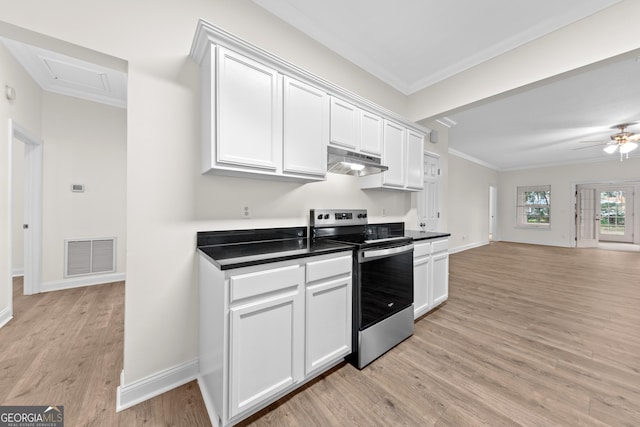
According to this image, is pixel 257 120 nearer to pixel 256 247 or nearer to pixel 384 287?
pixel 256 247

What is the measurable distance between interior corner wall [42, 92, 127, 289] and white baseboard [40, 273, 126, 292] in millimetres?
19

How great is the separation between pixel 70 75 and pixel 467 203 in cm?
915

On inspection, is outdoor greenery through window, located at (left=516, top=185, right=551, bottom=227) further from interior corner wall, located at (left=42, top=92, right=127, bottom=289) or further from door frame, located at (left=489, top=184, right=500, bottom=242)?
interior corner wall, located at (left=42, top=92, right=127, bottom=289)

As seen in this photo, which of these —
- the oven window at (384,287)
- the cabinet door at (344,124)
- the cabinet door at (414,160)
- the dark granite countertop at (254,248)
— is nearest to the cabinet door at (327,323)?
the oven window at (384,287)

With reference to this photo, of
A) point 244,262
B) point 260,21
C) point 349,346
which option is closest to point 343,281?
point 349,346

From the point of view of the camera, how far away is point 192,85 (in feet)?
5.84

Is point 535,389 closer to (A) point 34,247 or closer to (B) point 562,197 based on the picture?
(A) point 34,247

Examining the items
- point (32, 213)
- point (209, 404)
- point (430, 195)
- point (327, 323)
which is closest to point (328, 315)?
point (327, 323)

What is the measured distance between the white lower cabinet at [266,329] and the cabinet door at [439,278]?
1571 mm

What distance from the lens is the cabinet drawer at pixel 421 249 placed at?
2557mm

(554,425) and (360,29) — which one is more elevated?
(360,29)

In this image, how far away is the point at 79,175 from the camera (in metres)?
3.69

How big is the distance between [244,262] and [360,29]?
256cm

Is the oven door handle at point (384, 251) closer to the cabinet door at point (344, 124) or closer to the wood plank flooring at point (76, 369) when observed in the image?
the cabinet door at point (344, 124)
